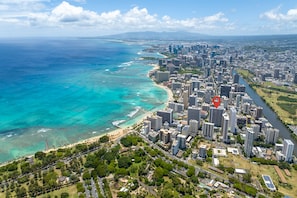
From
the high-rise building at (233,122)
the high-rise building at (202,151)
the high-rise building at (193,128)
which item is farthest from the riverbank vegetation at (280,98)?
the high-rise building at (202,151)

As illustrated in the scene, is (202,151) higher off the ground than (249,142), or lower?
lower

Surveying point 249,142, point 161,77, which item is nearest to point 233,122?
point 249,142

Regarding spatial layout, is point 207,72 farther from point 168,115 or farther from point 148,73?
point 168,115

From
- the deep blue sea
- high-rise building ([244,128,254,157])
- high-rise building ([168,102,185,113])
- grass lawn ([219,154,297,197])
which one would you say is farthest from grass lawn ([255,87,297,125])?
the deep blue sea

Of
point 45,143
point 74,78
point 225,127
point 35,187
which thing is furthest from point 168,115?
point 74,78

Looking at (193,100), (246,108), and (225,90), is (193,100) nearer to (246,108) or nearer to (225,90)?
(246,108)

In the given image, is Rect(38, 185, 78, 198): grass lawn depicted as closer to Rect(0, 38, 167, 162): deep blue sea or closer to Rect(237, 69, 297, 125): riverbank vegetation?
Rect(0, 38, 167, 162): deep blue sea

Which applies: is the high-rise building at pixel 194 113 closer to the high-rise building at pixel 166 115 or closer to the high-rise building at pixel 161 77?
the high-rise building at pixel 166 115

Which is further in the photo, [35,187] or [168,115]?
[168,115]
